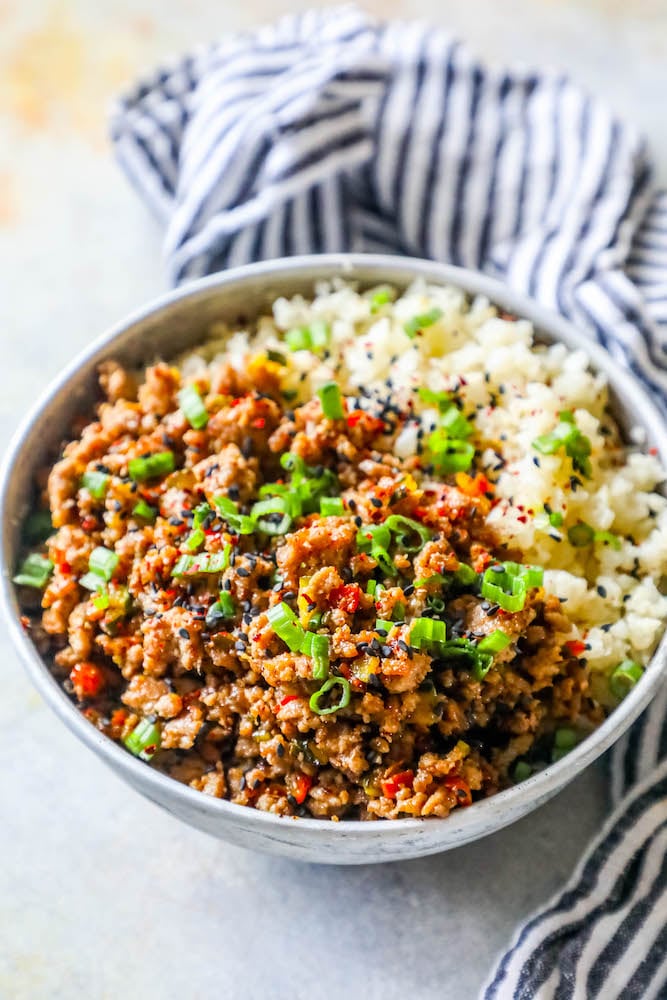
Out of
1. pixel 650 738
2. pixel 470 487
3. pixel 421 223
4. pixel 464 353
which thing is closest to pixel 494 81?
pixel 421 223

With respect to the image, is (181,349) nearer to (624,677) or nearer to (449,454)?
(449,454)

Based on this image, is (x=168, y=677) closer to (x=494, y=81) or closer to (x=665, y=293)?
(x=665, y=293)

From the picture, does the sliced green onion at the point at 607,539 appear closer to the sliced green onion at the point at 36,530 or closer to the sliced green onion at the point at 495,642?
the sliced green onion at the point at 495,642

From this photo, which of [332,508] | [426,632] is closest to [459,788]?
[426,632]

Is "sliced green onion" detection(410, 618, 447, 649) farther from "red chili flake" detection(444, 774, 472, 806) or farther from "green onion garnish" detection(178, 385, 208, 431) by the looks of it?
"green onion garnish" detection(178, 385, 208, 431)

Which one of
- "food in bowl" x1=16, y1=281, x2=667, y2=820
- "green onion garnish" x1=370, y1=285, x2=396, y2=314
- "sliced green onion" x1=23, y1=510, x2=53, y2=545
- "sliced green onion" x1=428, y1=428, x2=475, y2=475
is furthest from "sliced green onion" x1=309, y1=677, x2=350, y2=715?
"green onion garnish" x1=370, y1=285, x2=396, y2=314
